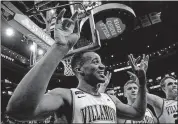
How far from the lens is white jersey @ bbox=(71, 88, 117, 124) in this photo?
203 centimetres

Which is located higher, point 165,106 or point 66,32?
point 66,32

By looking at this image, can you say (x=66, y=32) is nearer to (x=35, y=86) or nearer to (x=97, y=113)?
(x=35, y=86)

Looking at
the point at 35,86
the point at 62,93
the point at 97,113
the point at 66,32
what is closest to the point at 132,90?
the point at 97,113

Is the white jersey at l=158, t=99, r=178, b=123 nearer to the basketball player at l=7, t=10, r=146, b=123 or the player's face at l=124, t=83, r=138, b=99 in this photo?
the player's face at l=124, t=83, r=138, b=99

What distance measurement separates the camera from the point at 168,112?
200 inches

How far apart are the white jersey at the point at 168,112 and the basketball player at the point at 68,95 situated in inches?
115

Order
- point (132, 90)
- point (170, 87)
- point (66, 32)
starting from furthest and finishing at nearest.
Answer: point (170, 87), point (132, 90), point (66, 32)

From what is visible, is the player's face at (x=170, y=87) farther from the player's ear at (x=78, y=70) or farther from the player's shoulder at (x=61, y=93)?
the player's shoulder at (x=61, y=93)

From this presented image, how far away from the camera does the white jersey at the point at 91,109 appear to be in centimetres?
203

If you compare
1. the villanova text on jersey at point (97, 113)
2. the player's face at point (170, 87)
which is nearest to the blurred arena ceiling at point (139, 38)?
Answer: the player's face at point (170, 87)

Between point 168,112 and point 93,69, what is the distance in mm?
3327

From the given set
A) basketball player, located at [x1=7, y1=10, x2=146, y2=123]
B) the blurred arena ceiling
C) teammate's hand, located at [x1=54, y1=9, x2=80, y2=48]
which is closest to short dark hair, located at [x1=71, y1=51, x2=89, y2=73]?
basketball player, located at [x1=7, y1=10, x2=146, y2=123]

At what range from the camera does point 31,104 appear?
138 centimetres

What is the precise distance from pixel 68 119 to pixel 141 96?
2.70 feet
